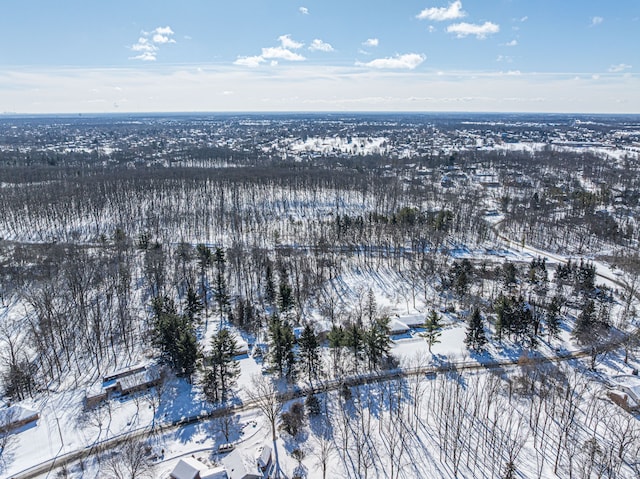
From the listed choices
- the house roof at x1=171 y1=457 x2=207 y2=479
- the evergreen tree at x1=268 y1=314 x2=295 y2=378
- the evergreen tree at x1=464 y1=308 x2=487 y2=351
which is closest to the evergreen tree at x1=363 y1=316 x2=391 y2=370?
the evergreen tree at x1=268 y1=314 x2=295 y2=378

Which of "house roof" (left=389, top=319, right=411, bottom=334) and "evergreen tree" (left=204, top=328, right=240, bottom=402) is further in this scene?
"house roof" (left=389, top=319, right=411, bottom=334)

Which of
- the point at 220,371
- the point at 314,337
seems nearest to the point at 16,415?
the point at 220,371

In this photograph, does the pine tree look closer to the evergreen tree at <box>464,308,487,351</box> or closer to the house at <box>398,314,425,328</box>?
the house at <box>398,314,425,328</box>

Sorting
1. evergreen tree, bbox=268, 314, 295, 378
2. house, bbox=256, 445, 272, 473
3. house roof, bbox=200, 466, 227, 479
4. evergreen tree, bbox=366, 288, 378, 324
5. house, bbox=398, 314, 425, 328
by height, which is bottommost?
evergreen tree, bbox=366, 288, 378, 324

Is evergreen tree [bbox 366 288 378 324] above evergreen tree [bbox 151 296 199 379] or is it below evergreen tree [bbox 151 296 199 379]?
below

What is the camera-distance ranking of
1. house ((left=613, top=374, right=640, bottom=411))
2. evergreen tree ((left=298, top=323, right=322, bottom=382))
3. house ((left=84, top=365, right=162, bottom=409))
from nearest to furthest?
1. house ((left=613, top=374, right=640, bottom=411))
2. house ((left=84, top=365, right=162, bottom=409))
3. evergreen tree ((left=298, top=323, right=322, bottom=382))

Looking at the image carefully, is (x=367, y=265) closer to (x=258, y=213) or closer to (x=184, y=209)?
(x=258, y=213)

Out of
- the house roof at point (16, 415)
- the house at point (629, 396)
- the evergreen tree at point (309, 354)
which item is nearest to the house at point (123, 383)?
the house roof at point (16, 415)

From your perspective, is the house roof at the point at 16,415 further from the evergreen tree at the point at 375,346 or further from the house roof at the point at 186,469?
the evergreen tree at the point at 375,346
